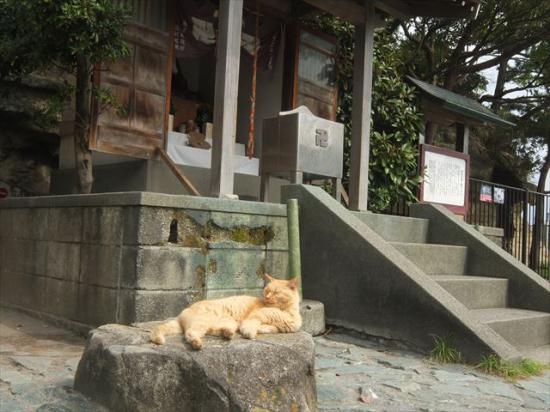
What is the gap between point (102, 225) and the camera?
5559 mm

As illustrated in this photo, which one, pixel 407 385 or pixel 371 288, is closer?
pixel 407 385

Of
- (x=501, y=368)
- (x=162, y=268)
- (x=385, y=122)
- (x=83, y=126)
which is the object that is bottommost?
(x=501, y=368)

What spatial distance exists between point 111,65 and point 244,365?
583cm

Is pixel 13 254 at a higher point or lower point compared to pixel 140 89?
lower

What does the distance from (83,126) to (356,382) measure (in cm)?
490

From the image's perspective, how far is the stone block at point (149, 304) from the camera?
16.6ft

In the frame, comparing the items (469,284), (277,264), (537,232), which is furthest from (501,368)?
(537,232)

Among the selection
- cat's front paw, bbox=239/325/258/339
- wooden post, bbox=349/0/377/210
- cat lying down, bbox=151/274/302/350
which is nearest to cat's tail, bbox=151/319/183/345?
cat lying down, bbox=151/274/302/350

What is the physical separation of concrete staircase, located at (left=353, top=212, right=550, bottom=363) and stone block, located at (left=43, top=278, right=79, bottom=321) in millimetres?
3612

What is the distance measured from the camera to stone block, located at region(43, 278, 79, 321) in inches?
234

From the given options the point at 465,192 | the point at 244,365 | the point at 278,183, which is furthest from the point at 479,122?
the point at 244,365

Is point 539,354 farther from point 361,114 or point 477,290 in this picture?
point 361,114

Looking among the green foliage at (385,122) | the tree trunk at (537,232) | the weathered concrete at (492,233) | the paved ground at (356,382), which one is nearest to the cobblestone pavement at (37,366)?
the paved ground at (356,382)

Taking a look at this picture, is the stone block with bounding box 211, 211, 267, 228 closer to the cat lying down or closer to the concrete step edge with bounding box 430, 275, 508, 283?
the cat lying down
